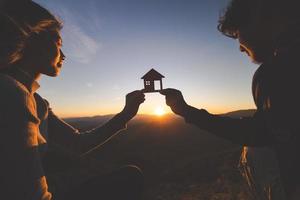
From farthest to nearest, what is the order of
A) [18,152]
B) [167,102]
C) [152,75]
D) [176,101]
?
[152,75], [167,102], [176,101], [18,152]

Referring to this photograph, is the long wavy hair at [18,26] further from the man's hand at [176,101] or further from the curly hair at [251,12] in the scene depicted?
the curly hair at [251,12]

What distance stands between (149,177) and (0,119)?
1563cm

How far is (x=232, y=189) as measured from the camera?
35.1 feet

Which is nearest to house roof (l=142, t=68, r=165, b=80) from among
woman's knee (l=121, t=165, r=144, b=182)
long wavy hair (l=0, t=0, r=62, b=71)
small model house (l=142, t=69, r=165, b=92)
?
small model house (l=142, t=69, r=165, b=92)

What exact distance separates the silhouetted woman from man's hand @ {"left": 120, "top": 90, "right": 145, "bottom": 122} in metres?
0.21

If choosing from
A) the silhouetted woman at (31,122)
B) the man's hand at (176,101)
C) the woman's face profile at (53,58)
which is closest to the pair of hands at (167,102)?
the man's hand at (176,101)

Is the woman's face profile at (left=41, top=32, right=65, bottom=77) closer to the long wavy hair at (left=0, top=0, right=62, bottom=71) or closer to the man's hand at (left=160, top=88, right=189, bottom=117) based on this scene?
the long wavy hair at (left=0, top=0, right=62, bottom=71)

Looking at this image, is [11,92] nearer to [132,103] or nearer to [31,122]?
[31,122]

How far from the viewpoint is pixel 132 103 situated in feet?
16.2

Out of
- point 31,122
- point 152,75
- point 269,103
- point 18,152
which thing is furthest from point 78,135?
point 269,103

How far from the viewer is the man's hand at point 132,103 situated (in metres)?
4.78

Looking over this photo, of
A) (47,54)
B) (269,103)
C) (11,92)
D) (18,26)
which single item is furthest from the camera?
(47,54)

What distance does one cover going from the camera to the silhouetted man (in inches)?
87.4

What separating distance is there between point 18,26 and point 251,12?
245 centimetres
